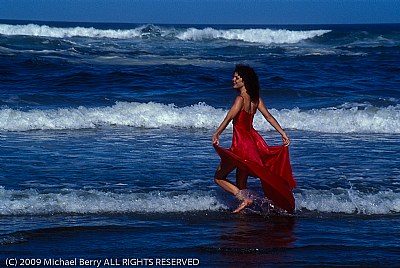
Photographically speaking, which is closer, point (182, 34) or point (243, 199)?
point (243, 199)

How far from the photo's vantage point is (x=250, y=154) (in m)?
7.16

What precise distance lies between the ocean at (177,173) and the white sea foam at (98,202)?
0.06 feet

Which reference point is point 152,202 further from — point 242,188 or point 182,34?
point 182,34

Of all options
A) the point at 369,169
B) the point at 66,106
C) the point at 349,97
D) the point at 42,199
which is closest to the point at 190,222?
the point at 42,199

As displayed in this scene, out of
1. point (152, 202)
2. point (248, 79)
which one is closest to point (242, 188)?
point (152, 202)

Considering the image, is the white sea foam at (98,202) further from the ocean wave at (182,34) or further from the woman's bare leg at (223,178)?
the ocean wave at (182,34)

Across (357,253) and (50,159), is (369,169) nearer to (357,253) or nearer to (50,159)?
(357,253)

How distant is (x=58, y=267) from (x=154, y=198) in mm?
2213

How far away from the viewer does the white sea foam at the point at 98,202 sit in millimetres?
7090

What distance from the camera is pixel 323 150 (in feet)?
35.7

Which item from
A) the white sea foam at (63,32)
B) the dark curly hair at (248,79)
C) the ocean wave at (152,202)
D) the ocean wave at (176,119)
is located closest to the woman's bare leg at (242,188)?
the ocean wave at (152,202)

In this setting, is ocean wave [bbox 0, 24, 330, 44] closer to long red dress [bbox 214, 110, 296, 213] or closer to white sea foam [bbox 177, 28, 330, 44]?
white sea foam [bbox 177, 28, 330, 44]

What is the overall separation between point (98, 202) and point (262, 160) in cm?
175

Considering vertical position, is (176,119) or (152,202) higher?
(176,119)
